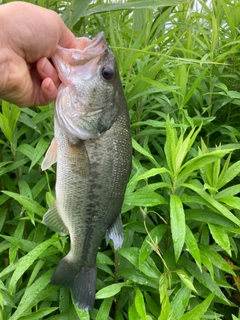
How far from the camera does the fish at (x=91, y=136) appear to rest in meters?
1.38

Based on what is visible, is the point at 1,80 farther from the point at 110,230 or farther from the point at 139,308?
the point at 139,308

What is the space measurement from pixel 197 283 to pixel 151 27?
1461mm

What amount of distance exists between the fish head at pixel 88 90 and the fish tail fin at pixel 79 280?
512 mm

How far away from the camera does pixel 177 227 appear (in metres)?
1.48

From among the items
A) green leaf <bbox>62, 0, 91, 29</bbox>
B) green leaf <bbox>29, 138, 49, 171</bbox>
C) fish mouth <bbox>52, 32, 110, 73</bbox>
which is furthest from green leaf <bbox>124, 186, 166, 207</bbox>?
green leaf <bbox>62, 0, 91, 29</bbox>

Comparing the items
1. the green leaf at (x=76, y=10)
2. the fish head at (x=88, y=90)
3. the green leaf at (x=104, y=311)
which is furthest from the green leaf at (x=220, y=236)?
the green leaf at (x=76, y=10)

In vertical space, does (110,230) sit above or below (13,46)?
below

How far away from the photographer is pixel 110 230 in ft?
4.75

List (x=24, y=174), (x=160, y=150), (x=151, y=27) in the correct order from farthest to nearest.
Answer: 1. (x=151, y=27)
2. (x=160, y=150)
3. (x=24, y=174)

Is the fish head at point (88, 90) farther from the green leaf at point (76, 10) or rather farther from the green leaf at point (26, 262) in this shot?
the green leaf at point (26, 262)

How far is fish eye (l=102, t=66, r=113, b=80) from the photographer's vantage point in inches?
54.7

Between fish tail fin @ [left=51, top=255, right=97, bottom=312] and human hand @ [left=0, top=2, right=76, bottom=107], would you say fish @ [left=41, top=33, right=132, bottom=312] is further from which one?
fish tail fin @ [left=51, top=255, right=97, bottom=312]

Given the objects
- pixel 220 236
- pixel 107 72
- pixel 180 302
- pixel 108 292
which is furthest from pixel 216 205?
pixel 107 72

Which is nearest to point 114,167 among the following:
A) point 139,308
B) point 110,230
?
point 110,230
